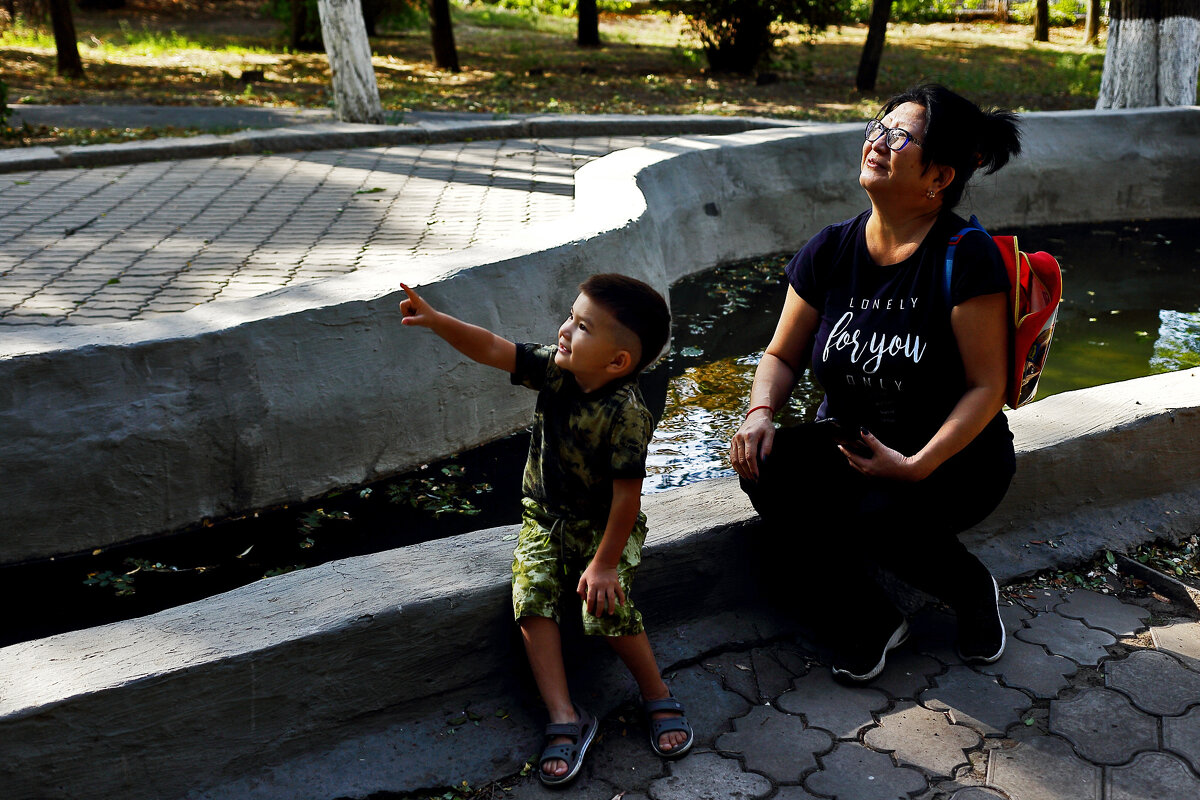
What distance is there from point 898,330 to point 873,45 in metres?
12.4

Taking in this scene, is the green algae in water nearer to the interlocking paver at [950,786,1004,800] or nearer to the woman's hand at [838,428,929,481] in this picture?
the woman's hand at [838,428,929,481]

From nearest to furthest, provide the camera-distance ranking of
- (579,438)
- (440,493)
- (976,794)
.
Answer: (976,794), (579,438), (440,493)

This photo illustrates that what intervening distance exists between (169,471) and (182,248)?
230 centimetres

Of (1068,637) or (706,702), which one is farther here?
(1068,637)

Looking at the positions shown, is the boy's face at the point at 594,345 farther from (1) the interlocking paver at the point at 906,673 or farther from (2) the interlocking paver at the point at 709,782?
(1) the interlocking paver at the point at 906,673

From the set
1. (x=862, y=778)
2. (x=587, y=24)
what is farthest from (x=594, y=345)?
(x=587, y=24)

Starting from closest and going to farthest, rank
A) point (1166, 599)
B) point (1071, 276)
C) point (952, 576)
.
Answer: point (952, 576) < point (1166, 599) < point (1071, 276)

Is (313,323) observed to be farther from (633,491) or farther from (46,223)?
(46,223)

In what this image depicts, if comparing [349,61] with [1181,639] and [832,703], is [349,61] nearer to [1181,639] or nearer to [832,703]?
[832,703]

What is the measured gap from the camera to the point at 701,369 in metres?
5.23

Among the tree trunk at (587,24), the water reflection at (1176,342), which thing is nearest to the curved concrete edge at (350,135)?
the water reflection at (1176,342)

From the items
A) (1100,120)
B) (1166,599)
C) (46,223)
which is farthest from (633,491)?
(1100,120)

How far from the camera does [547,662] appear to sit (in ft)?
8.03

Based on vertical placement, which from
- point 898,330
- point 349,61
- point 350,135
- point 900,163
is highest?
point 349,61
